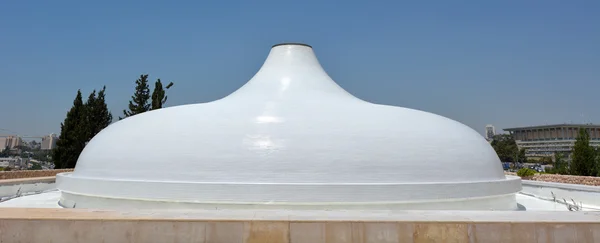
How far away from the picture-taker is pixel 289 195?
9.94m

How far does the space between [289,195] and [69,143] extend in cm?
2938

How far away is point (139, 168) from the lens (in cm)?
1082

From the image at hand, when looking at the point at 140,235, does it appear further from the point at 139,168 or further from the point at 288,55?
the point at 288,55

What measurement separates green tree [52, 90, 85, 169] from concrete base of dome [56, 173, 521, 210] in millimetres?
25310

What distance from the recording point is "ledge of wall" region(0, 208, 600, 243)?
269 inches

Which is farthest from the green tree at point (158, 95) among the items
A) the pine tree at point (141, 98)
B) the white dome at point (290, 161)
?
the white dome at point (290, 161)

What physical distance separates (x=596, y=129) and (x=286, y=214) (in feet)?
420

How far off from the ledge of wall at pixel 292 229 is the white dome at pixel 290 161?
2998 millimetres

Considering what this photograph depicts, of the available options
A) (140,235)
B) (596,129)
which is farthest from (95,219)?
(596,129)

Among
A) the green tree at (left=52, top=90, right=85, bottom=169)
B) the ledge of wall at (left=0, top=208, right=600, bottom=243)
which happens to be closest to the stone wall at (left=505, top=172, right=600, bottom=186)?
the ledge of wall at (left=0, top=208, right=600, bottom=243)

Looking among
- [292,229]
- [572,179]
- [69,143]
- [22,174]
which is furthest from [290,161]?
[69,143]

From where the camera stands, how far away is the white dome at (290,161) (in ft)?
33.1

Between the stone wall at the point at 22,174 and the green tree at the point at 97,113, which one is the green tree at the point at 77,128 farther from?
the stone wall at the point at 22,174

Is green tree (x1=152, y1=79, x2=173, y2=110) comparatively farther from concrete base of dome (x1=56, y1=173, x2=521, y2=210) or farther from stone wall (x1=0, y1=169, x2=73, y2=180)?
concrete base of dome (x1=56, y1=173, x2=521, y2=210)
